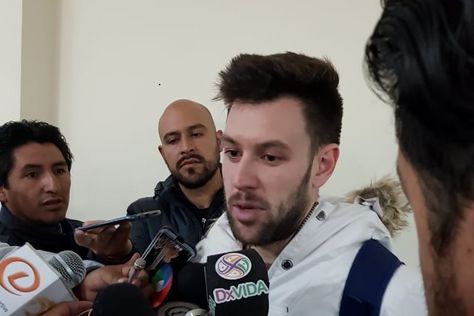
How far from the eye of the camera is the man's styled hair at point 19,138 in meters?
1.58

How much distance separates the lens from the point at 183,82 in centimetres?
201

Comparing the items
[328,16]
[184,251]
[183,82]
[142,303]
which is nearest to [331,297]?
[184,251]

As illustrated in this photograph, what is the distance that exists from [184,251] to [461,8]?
525 millimetres

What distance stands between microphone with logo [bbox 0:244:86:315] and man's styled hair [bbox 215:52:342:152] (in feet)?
1.17

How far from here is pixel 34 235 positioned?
139 centimetres

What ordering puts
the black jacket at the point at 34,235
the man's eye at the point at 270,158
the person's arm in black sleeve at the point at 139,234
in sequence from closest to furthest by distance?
1. the man's eye at the point at 270,158
2. the black jacket at the point at 34,235
3. the person's arm in black sleeve at the point at 139,234

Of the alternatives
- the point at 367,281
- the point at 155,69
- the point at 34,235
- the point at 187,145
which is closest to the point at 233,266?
the point at 367,281

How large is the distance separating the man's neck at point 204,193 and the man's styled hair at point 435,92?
1419mm

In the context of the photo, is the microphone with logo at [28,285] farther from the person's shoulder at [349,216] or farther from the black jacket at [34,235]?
the black jacket at [34,235]

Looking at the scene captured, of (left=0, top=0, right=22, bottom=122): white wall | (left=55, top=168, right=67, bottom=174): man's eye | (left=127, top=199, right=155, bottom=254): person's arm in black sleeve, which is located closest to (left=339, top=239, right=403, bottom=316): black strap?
(left=127, top=199, right=155, bottom=254): person's arm in black sleeve

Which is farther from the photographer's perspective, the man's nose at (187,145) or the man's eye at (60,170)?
the man's nose at (187,145)

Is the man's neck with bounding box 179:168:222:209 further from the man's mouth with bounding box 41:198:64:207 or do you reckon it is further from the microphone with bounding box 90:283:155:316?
the microphone with bounding box 90:283:155:316

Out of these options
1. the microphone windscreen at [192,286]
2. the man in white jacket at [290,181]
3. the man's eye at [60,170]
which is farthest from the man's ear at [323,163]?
the man's eye at [60,170]

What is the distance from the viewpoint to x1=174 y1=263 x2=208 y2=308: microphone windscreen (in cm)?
74
